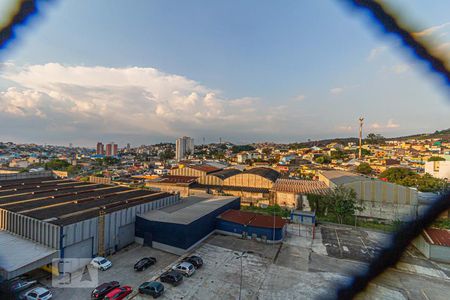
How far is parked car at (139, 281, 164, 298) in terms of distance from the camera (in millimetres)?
7923

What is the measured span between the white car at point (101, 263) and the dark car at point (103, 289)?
5.08 feet

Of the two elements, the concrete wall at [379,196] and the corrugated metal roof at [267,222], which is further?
the concrete wall at [379,196]

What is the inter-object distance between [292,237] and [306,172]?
28.2 m

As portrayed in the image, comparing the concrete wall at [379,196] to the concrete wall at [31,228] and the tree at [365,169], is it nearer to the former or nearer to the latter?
the concrete wall at [31,228]

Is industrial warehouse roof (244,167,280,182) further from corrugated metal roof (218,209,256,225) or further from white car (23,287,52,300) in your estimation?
white car (23,287,52,300)

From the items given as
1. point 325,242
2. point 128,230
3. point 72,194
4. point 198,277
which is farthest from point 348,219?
point 72,194

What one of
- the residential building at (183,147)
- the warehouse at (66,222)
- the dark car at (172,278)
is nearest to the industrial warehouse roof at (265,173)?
the warehouse at (66,222)

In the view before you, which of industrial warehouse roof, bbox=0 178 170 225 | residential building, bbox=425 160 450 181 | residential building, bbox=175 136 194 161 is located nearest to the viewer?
residential building, bbox=425 160 450 181

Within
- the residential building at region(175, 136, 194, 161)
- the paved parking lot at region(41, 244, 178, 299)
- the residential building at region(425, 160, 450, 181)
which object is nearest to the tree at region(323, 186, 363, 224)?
the paved parking lot at region(41, 244, 178, 299)

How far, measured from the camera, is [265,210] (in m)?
19.2

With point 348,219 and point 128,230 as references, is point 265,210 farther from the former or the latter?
point 128,230

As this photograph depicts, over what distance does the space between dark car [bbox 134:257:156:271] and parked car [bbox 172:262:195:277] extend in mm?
1261

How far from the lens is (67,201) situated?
42.3 feet

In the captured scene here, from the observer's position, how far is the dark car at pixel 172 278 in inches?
339
